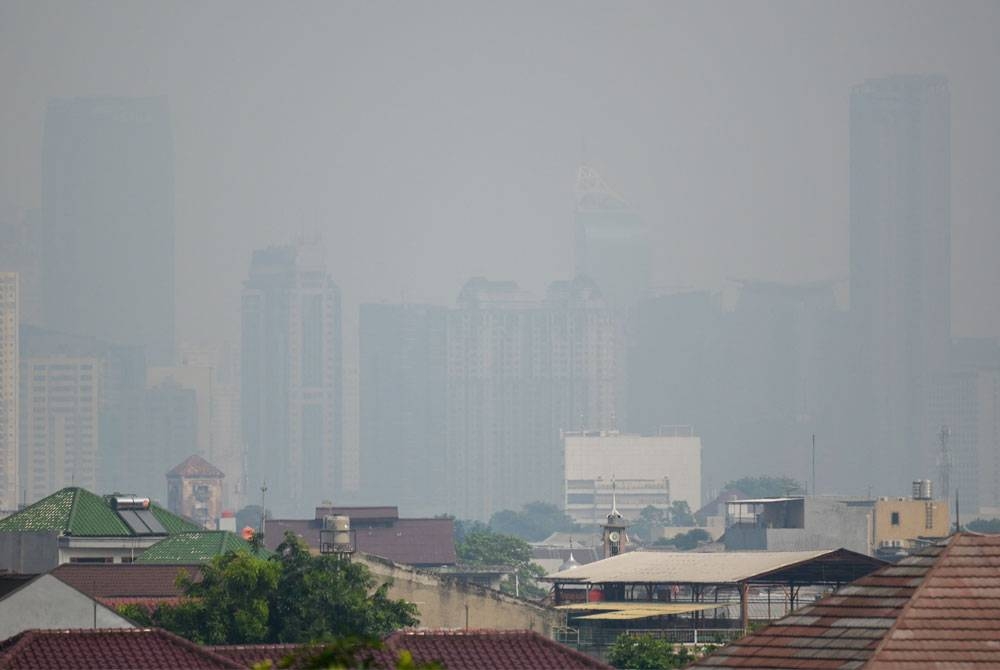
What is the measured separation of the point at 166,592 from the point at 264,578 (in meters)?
12.4

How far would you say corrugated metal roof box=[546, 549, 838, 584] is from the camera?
84125mm

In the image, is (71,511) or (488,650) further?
(71,511)

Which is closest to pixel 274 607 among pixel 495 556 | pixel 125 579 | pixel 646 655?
pixel 646 655

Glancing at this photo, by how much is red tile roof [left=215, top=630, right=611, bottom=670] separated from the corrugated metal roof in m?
34.0

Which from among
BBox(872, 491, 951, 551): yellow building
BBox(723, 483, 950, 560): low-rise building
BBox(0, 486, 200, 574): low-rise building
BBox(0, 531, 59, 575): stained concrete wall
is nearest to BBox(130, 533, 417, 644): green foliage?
BBox(0, 486, 200, 574): low-rise building

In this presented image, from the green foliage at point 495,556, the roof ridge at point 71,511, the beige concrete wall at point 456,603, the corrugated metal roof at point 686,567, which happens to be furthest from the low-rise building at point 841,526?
the beige concrete wall at point 456,603

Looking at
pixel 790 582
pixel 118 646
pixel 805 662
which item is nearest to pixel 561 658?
pixel 118 646

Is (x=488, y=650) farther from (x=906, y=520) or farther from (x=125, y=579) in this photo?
(x=906, y=520)

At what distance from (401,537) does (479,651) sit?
382 ft

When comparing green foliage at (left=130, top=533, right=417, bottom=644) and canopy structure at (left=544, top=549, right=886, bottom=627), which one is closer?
green foliage at (left=130, top=533, right=417, bottom=644)

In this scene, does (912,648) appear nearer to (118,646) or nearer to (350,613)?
(118,646)

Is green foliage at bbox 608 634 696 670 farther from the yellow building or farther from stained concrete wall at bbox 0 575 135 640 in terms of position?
the yellow building

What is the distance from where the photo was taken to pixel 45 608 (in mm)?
57688

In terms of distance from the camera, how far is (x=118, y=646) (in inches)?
1762
